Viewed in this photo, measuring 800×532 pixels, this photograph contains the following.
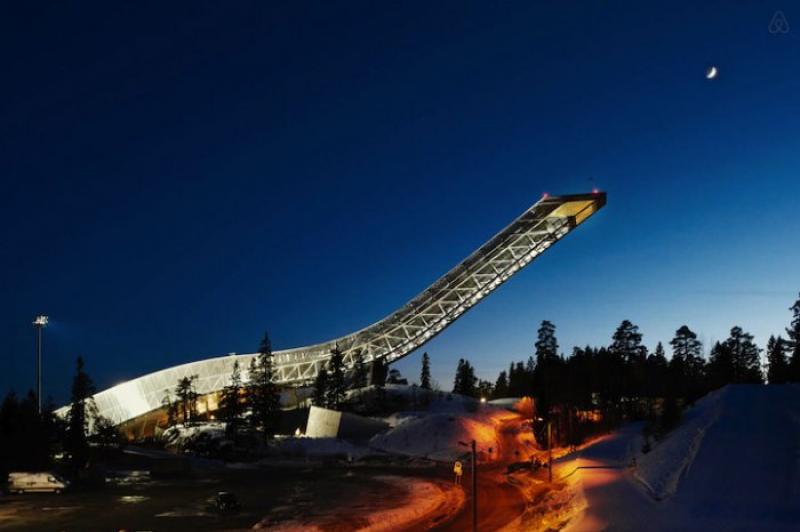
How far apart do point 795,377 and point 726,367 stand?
13.4m

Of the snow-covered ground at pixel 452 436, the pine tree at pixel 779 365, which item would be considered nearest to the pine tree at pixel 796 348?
the pine tree at pixel 779 365

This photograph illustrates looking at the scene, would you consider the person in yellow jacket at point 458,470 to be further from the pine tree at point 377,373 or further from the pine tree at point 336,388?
the pine tree at point 377,373

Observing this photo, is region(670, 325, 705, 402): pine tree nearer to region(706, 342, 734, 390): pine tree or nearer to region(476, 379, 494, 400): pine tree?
region(706, 342, 734, 390): pine tree

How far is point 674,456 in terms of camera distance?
34.4 meters

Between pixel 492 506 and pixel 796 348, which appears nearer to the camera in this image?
pixel 492 506

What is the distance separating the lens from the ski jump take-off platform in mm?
91562

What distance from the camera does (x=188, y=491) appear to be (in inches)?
1724

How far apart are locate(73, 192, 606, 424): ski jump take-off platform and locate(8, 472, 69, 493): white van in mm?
58486

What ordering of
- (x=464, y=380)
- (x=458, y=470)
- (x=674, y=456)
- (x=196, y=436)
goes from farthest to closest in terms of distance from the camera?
(x=464, y=380) < (x=196, y=436) < (x=458, y=470) < (x=674, y=456)

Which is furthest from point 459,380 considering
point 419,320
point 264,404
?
point 264,404

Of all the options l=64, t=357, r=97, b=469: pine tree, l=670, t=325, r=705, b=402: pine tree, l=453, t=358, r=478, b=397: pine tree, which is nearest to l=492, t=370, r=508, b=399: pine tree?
l=453, t=358, r=478, b=397: pine tree

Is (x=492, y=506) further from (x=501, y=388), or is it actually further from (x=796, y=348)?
(x=501, y=388)

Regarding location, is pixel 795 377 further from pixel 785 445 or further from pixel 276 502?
pixel 276 502

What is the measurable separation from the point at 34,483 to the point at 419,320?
2434 inches
